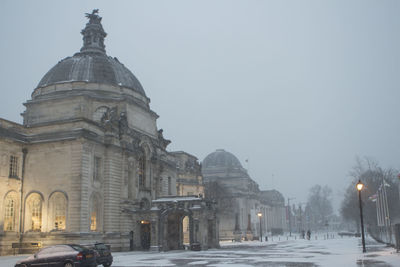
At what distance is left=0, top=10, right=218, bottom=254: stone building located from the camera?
4195 cm

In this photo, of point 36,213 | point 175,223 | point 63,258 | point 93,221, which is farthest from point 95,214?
point 63,258

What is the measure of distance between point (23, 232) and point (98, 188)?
26.8ft

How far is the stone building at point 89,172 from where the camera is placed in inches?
1652

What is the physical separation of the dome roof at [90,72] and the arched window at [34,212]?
1583 cm

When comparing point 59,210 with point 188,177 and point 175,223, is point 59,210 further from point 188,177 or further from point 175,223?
point 188,177

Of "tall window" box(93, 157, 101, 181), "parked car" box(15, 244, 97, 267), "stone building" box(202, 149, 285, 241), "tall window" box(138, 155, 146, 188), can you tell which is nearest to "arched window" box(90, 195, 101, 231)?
"tall window" box(93, 157, 101, 181)

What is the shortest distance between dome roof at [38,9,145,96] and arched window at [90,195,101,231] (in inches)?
621

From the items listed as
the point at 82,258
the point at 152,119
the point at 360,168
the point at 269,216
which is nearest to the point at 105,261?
the point at 82,258

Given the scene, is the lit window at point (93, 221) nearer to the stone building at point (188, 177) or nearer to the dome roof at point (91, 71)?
the dome roof at point (91, 71)

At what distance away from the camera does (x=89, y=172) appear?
141 feet

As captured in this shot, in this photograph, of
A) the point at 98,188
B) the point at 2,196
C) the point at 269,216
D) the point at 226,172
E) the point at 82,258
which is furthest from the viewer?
the point at 269,216

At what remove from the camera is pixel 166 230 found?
47094 mm

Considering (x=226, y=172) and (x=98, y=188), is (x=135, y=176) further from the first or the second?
(x=226, y=172)

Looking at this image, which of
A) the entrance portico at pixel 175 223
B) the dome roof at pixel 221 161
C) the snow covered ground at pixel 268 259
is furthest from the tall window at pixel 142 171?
the dome roof at pixel 221 161
